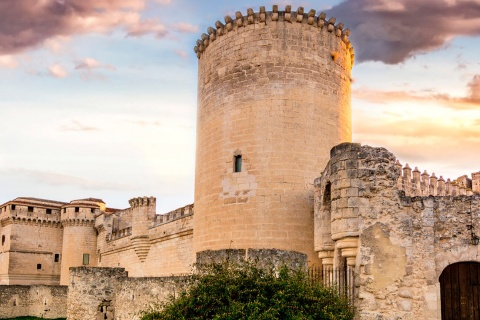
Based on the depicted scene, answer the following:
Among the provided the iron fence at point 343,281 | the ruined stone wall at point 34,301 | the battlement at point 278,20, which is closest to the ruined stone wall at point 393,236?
the iron fence at point 343,281

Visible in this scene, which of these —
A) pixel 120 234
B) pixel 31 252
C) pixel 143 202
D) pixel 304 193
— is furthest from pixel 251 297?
pixel 31 252

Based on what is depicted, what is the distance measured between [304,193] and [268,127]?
1859 mm

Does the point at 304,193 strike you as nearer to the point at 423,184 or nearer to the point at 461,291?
the point at 461,291

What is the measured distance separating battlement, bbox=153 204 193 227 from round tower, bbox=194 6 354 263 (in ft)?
20.9

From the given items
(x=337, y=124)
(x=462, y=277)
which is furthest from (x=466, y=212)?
(x=337, y=124)

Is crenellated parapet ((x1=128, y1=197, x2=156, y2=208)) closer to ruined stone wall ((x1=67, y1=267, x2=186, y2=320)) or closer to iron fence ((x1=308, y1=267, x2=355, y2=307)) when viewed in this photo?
ruined stone wall ((x1=67, y1=267, x2=186, y2=320))

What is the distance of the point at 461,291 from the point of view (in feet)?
33.2

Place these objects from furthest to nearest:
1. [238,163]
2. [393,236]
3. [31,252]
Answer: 1. [31,252]
2. [238,163]
3. [393,236]

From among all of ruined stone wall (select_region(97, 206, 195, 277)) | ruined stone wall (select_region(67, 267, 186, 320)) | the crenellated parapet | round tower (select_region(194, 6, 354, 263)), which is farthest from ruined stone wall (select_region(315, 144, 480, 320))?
the crenellated parapet

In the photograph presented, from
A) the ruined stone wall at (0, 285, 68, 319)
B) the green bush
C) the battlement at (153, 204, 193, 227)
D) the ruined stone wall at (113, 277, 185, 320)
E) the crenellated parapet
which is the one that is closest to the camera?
the green bush

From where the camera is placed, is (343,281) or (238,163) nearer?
(343,281)

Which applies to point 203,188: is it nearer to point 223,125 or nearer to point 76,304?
point 223,125

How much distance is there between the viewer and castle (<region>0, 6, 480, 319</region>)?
32.7 feet

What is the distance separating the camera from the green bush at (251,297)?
8492mm
